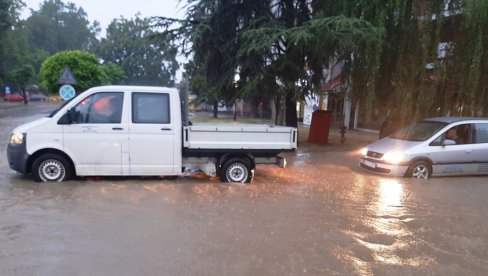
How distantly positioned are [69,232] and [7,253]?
2.82 ft

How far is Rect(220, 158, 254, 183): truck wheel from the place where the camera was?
9055mm

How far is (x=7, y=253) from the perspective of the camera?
4902mm

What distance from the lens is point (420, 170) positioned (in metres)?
10.5

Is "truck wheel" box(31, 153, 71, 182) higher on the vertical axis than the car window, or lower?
lower

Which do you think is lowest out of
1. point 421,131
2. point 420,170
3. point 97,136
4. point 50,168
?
point 420,170

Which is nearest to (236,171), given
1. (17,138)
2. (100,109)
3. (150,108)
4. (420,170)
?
(150,108)

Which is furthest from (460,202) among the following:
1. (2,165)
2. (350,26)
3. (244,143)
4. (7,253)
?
(2,165)

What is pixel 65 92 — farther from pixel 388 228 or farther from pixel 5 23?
pixel 5 23

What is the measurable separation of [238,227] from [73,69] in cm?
2785

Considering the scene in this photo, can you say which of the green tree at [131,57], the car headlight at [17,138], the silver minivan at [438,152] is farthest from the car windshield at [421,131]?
the green tree at [131,57]

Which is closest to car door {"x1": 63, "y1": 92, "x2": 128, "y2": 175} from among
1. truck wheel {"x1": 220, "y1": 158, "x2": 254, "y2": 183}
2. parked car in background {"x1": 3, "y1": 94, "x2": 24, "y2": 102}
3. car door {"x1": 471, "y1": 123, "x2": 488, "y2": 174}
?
truck wheel {"x1": 220, "y1": 158, "x2": 254, "y2": 183}

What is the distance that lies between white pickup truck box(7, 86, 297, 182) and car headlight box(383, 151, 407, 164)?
3.34m

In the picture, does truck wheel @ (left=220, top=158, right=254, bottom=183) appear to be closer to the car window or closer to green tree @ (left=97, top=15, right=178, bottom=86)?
the car window

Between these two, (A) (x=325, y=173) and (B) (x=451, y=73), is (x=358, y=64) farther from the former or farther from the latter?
(A) (x=325, y=173)
